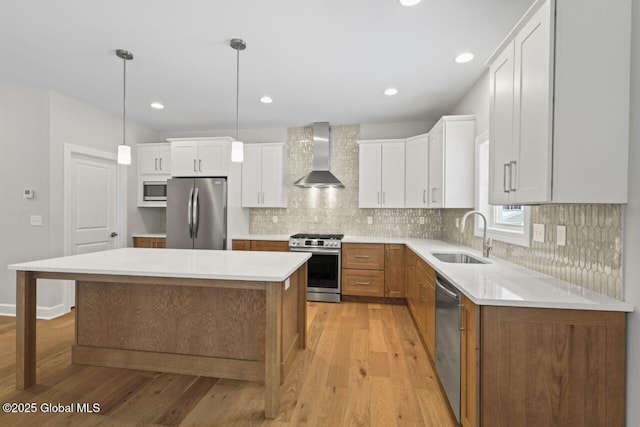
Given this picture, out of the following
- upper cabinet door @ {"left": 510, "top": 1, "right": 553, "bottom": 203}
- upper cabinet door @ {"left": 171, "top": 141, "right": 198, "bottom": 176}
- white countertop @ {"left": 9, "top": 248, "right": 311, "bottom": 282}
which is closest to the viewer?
upper cabinet door @ {"left": 510, "top": 1, "right": 553, "bottom": 203}

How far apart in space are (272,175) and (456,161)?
2620 millimetres

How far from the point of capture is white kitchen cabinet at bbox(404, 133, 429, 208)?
396cm

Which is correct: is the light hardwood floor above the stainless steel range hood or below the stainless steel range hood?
below

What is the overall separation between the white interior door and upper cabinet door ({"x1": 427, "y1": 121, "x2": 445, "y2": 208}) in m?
4.41

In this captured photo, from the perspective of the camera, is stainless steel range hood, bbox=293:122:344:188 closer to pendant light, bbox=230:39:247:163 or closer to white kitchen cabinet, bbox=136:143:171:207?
pendant light, bbox=230:39:247:163

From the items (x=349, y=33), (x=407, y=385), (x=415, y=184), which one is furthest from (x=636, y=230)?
(x=415, y=184)

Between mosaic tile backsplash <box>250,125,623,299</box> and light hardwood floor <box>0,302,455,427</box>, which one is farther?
mosaic tile backsplash <box>250,125,623,299</box>

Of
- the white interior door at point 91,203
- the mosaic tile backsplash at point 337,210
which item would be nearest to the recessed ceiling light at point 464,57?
the mosaic tile backsplash at point 337,210

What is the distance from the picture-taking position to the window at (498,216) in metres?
2.25

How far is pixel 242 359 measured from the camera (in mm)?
2221

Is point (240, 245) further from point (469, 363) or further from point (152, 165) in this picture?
point (469, 363)

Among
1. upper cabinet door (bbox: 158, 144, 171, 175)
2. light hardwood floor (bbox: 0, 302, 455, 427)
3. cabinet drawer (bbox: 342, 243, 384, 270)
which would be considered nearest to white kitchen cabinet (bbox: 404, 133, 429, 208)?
cabinet drawer (bbox: 342, 243, 384, 270)

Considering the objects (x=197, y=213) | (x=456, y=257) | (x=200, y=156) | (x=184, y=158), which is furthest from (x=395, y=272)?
(x=184, y=158)

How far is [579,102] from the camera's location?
1.35 m
